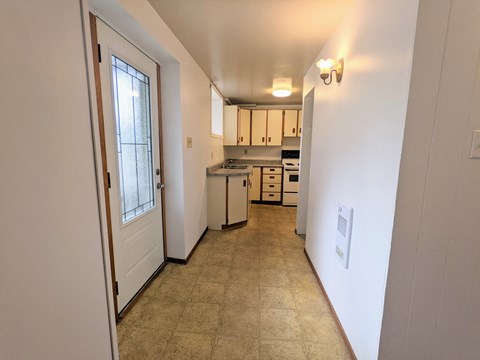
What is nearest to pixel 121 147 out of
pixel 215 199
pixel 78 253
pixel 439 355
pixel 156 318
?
pixel 78 253

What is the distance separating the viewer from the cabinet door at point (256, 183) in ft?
16.5

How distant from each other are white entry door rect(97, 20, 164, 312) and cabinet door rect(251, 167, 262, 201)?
3019 millimetres

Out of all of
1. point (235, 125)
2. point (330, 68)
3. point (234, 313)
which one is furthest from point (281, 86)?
point (234, 313)

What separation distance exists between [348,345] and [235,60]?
9.24 ft

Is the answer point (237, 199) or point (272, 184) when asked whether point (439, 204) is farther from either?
point (272, 184)

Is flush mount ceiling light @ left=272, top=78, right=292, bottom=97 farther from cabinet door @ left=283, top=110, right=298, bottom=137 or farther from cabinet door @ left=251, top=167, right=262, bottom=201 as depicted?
cabinet door @ left=251, top=167, right=262, bottom=201

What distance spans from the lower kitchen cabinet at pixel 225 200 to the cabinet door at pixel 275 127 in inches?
70.2

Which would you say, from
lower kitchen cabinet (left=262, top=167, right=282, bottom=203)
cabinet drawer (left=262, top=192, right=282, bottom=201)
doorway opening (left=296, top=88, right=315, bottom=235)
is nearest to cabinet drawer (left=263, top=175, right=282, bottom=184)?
lower kitchen cabinet (left=262, top=167, right=282, bottom=203)

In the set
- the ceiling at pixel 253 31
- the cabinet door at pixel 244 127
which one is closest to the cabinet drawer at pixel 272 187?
the cabinet door at pixel 244 127

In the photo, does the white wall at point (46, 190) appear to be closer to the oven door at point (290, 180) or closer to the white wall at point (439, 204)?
the white wall at point (439, 204)

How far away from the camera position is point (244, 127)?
5.00m

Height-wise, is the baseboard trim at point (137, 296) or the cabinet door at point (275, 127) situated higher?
the cabinet door at point (275, 127)

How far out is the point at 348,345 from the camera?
4.71 ft

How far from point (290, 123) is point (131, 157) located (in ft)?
12.8
